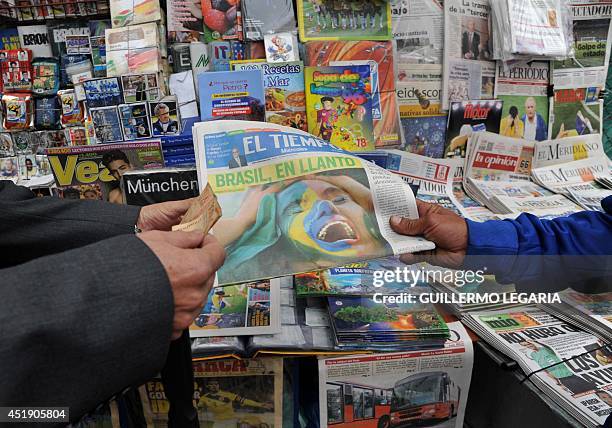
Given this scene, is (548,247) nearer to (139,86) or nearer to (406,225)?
(406,225)

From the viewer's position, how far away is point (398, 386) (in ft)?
2.69

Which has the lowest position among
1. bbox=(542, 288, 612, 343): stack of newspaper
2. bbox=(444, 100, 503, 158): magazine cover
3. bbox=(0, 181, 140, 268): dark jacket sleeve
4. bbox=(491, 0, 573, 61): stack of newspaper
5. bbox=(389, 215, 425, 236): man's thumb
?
bbox=(542, 288, 612, 343): stack of newspaper

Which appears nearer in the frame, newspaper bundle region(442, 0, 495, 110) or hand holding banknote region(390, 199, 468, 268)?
hand holding banknote region(390, 199, 468, 268)

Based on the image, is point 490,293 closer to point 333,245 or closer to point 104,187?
point 333,245

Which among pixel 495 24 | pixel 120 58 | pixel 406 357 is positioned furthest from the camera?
Result: pixel 495 24

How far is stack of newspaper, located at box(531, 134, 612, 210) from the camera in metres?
1.33

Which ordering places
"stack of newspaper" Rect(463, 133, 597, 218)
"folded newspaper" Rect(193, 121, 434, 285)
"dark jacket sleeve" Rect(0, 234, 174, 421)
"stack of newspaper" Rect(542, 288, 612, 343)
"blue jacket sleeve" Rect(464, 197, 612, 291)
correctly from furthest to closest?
"stack of newspaper" Rect(463, 133, 597, 218) < "stack of newspaper" Rect(542, 288, 612, 343) < "blue jacket sleeve" Rect(464, 197, 612, 291) < "folded newspaper" Rect(193, 121, 434, 285) < "dark jacket sleeve" Rect(0, 234, 174, 421)

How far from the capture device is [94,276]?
356 mm

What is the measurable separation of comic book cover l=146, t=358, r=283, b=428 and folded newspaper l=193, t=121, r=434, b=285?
0.28 meters

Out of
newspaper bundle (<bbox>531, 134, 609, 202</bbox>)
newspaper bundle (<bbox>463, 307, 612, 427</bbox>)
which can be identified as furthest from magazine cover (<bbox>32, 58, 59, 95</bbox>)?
newspaper bundle (<bbox>531, 134, 609, 202</bbox>)

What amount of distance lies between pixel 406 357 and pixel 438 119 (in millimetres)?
872

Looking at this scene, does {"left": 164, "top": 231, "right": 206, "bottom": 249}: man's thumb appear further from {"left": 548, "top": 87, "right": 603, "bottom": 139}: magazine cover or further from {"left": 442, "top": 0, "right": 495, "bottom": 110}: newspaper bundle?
{"left": 548, "top": 87, "right": 603, "bottom": 139}: magazine cover

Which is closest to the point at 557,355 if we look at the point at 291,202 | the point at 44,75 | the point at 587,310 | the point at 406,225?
the point at 587,310

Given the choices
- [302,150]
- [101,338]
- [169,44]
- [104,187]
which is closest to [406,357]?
[302,150]
